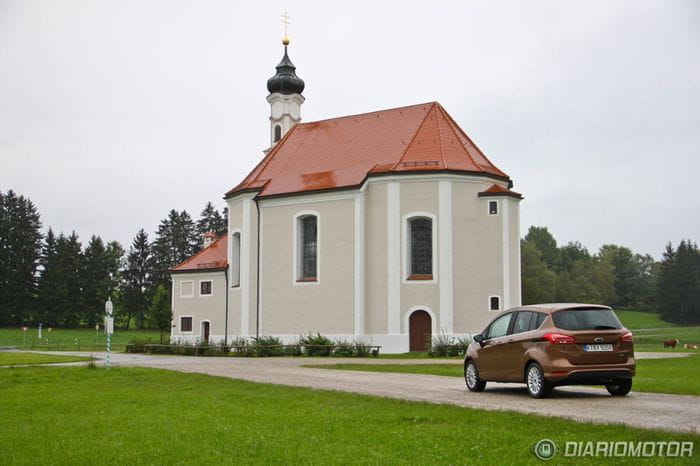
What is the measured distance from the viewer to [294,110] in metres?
48.5

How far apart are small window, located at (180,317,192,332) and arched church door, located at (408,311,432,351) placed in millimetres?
15962

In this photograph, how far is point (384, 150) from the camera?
37.4 meters

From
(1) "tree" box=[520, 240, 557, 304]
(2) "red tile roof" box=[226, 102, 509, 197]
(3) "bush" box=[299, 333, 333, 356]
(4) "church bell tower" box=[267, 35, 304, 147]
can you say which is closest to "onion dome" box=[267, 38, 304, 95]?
(4) "church bell tower" box=[267, 35, 304, 147]

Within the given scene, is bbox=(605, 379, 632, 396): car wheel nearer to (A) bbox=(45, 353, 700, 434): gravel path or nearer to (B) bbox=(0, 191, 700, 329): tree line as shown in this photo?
(A) bbox=(45, 353, 700, 434): gravel path

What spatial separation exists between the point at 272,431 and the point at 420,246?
27.7 m

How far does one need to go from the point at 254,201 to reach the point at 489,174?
1298 cm

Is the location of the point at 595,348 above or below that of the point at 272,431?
above

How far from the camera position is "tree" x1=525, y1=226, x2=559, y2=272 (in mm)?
106938

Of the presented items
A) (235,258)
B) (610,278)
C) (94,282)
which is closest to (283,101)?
(235,258)

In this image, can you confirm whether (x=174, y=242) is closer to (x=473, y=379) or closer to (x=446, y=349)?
(x=446, y=349)

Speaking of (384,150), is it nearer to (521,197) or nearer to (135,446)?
(521,197)

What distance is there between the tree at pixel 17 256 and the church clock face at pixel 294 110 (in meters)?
46.6

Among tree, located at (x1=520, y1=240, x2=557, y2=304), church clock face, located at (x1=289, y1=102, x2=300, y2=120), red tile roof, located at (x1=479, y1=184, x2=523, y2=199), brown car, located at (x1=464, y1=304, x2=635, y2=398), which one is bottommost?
brown car, located at (x1=464, y1=304, x2=635, y2=398)

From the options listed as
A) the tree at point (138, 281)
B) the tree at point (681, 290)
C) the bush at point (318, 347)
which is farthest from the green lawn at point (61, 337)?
the tree at point (681, 290)
